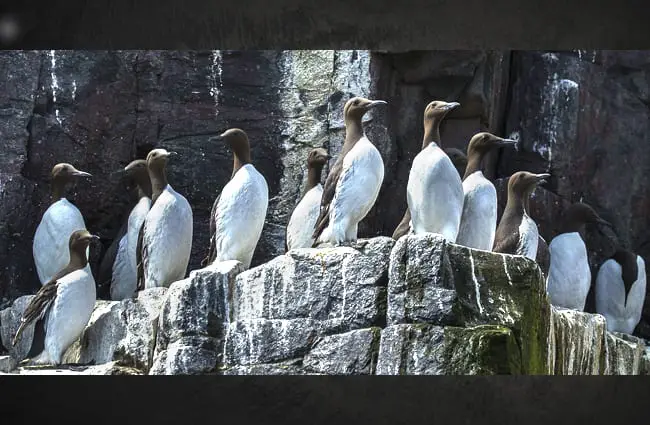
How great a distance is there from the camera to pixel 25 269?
13.5 m

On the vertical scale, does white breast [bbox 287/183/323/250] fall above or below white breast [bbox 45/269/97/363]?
above

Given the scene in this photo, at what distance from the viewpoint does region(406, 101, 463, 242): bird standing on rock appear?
11.1m

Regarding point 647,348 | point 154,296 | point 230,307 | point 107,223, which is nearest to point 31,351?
point 154,296

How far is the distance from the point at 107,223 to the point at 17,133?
1.11 meters

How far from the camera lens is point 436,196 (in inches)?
436

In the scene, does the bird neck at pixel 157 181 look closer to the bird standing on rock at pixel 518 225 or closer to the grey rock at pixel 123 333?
the grey rock at pixel 123 333

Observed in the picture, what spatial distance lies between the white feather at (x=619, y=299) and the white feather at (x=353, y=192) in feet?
11.3

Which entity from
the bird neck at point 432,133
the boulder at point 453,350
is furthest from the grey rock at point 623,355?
the boulder at point 453,350

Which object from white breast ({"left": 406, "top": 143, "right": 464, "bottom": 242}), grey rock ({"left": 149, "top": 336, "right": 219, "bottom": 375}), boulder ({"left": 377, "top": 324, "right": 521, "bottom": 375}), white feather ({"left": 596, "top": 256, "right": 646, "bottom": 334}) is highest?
white breast ({"left": 406, "top": 143, "right": 464, "bottom": 242})

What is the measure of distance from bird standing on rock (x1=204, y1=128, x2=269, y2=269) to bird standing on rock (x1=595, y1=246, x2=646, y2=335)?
3.60m

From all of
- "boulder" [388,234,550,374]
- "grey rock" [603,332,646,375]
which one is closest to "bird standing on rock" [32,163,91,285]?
"boulder" [388,234,550,374]

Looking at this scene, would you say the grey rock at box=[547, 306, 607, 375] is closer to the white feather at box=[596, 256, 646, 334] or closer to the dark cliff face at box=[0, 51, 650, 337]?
the white feather at box=[596, 256, 646, 334]

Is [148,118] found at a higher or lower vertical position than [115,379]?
higher
